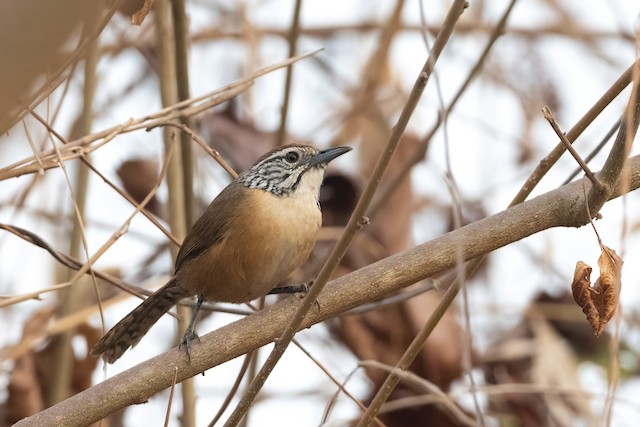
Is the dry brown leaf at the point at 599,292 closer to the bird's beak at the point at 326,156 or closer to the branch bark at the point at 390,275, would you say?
the branch bark at the point at 390,275

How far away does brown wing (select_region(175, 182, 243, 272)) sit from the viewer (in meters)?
4.02

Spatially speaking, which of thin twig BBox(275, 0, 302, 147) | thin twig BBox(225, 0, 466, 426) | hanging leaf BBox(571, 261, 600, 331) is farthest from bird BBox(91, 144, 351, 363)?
hanging leaf BBox(571, 261, 600, 331)

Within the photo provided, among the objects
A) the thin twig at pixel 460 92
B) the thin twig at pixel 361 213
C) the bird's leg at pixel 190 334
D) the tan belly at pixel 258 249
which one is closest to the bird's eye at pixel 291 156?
the tan belly at pixel 258 249

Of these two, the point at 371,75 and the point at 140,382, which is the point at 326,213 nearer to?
the point at 371,75

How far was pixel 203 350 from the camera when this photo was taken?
275cm

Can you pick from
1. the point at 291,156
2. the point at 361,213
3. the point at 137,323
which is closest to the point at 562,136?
the point at 361,213

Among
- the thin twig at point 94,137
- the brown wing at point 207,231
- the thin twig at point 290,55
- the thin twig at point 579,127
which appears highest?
the thin twig at point 290,55

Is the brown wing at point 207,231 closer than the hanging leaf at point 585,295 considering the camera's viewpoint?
No

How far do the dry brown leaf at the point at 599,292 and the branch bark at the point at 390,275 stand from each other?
0.20m

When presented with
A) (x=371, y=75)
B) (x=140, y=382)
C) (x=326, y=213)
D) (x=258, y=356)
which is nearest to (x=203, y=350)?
(x=140, y=382)

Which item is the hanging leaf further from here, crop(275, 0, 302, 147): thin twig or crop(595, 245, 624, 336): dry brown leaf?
crop(275, 0, 302, 147): thin twig

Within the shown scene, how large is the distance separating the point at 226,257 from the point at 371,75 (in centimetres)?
245

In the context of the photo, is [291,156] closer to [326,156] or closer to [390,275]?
[326,156]

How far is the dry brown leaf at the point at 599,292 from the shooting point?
251cm
